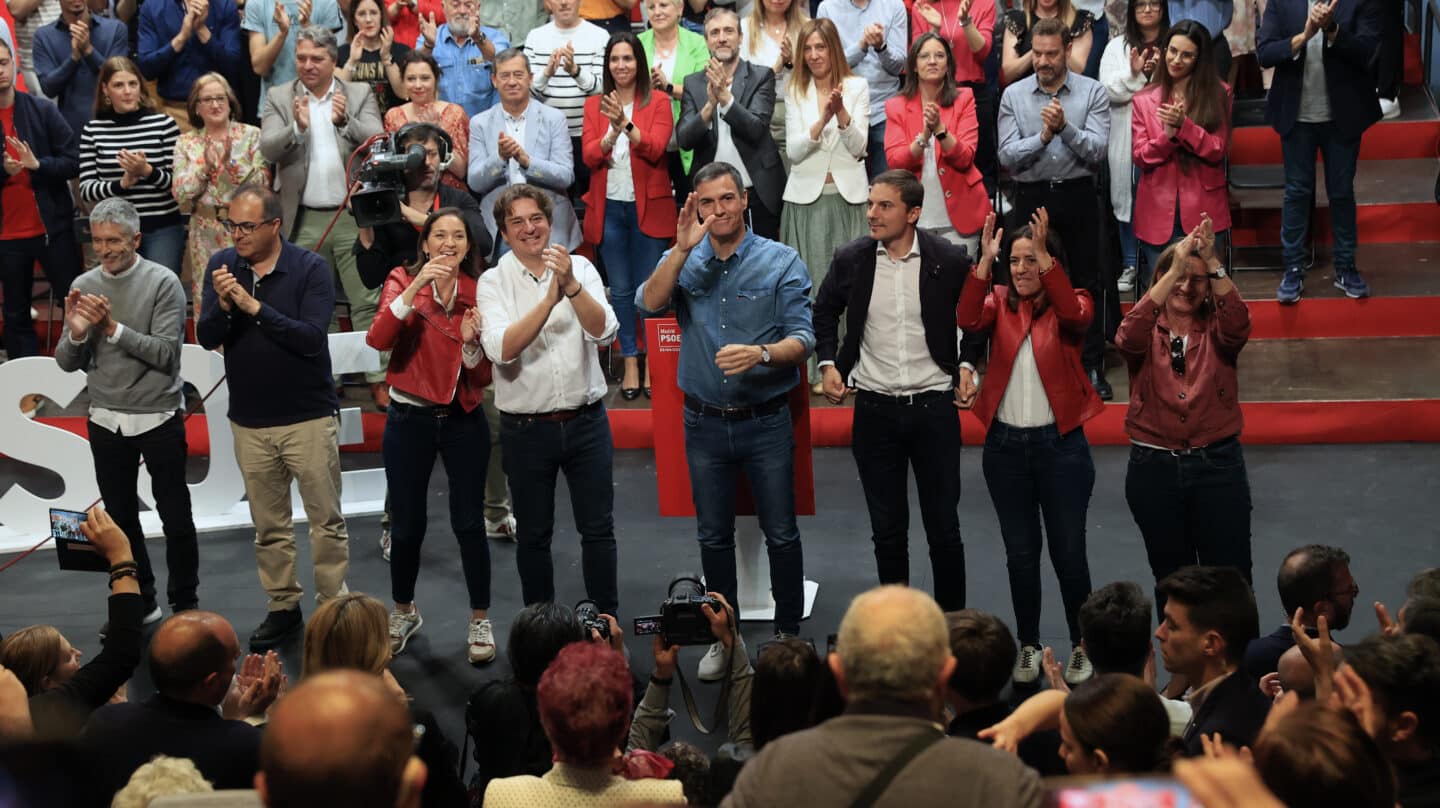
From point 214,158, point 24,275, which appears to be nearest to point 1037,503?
point 214,158

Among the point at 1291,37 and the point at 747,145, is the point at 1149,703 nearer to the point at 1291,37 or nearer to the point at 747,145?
the point at 747,145

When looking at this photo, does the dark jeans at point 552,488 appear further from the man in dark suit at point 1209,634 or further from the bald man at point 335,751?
the bald man at point 335,751

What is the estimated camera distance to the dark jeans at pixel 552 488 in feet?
17.6

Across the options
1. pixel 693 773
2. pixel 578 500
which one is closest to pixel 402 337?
pixel 578 500

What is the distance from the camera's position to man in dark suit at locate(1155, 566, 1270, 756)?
3572 millimetres

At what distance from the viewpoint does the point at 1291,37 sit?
310 inches

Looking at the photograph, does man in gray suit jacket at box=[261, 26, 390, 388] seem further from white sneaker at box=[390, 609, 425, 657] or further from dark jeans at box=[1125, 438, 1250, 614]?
dark jeans at box=[1125, 438, 1250, 614]

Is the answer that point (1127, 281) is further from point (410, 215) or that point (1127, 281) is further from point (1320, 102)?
point (410, 215)

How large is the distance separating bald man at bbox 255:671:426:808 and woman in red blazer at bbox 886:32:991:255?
518 centimetres

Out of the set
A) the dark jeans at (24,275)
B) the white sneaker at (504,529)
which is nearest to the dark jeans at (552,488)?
the white sneaker at (504,529)

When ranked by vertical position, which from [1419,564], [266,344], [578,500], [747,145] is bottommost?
[1419,564]

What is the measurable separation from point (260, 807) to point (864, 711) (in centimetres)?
103

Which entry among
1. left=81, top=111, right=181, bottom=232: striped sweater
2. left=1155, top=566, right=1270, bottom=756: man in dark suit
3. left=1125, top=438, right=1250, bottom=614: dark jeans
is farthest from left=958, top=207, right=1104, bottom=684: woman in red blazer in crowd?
left=81, top=111, right=181, bottom=232: striped sweater

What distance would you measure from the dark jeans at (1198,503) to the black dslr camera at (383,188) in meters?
2.89
